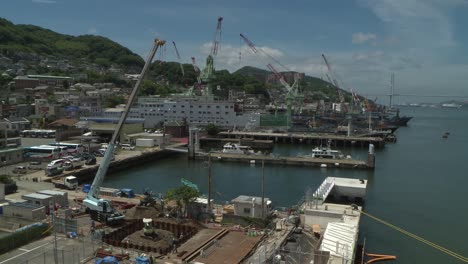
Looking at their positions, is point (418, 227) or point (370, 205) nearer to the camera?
point (418, 227)

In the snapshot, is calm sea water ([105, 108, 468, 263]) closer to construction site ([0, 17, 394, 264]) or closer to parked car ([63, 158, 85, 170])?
parked car ([63, 158, 85, 170])

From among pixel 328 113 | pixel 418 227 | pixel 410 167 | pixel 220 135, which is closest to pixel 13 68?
pixel 220 135

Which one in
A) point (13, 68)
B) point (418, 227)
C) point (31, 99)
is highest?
point (13, 68)

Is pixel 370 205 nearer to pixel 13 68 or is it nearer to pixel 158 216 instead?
pixel 158 216

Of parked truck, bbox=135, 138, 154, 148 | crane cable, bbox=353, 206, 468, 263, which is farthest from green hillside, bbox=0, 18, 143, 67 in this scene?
crane cable, bbox=353, 206, 468, 263

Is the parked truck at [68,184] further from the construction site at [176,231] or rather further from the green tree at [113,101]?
the green tree at [113,101]

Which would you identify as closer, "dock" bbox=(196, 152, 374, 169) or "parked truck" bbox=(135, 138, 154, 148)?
"dock" bbox=(196, 152, 374, 169)
